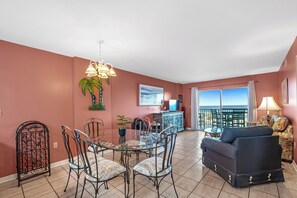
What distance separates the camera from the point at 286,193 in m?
1.93

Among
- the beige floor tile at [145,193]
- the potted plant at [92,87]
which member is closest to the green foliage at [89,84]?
the potted plant at [92,87]

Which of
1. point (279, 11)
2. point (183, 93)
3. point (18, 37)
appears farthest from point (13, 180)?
point (183, 93)

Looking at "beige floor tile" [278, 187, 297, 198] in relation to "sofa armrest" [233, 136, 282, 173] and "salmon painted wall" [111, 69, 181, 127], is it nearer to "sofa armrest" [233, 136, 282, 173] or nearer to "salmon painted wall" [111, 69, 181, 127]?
"sofa armrest" [233, 136, 282, 173]

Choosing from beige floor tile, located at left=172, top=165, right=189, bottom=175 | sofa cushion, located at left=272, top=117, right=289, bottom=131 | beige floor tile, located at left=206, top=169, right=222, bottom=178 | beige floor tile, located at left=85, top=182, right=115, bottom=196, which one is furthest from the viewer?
sofa cushion, located at left=272, top=117, right=289, bottom=131

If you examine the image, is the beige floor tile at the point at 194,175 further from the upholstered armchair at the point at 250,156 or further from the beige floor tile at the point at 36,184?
the beige floor tile at the point at 36,184

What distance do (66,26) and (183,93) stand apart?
593 centimetres

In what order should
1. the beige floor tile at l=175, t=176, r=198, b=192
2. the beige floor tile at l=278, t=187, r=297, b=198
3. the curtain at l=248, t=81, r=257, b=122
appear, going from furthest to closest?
the curtain at l=248, t=81, r=257, b=122
the beige floor tile at l=175, t=176, r=198, b=192
the beige floor tile at l=278, t=187, r=297, b=198

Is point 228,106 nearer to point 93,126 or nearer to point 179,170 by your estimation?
point 179,170

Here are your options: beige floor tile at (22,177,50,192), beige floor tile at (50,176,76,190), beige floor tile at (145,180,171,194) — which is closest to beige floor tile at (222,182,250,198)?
beige floor tile at (145,180,171,194)

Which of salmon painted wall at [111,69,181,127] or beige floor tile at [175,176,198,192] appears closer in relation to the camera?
beige floor tile at [175,176,198,192]

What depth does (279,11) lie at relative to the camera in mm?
1672

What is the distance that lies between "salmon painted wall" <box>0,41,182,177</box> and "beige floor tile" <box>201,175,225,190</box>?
2454 mm

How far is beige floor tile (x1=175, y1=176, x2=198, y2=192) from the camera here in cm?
211

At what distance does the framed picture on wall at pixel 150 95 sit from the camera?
4.85 meters
